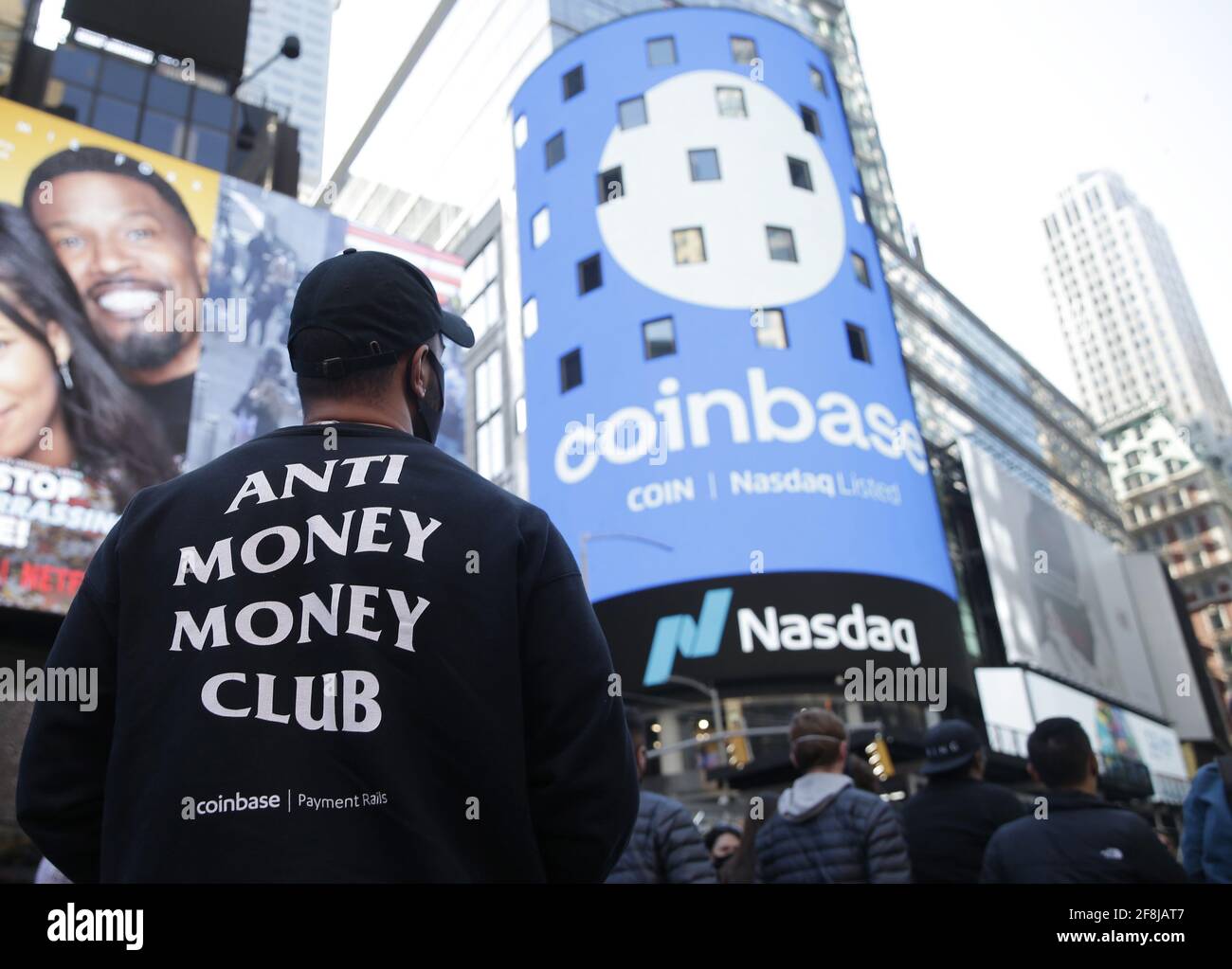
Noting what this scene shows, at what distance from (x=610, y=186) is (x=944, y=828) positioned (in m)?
22.2

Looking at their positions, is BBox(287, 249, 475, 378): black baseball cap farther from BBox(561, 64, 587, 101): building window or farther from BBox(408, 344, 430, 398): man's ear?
BBox(561, 64, 587, 101): building window

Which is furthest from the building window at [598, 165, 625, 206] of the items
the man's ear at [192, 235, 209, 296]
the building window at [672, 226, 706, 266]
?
the man's ear at [192, 235, 209, 296]

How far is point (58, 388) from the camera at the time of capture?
19.0 m

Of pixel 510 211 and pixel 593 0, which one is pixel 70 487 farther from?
pixel 593 0

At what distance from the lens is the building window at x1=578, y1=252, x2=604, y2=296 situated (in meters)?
24.1

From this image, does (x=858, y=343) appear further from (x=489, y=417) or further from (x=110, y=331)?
(x=110, y=331)

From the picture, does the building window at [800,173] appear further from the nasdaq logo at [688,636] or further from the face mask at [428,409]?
the face mask at [428,409]

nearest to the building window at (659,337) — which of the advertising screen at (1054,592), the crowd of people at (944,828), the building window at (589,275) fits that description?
the building window at (589,275)

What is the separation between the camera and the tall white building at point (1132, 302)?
82438mm

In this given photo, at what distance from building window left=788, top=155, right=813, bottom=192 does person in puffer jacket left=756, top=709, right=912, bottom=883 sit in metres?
22.7

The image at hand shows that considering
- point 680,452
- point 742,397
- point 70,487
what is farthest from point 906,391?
point 70,487

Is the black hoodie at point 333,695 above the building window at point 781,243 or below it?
below

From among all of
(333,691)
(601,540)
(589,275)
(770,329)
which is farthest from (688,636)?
(333,691)

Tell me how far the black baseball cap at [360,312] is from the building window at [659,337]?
20.5m
